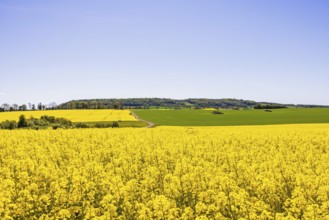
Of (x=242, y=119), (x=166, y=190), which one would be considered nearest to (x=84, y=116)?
(x=242, y=119)

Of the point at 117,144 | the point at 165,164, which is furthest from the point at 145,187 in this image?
the point at 117,144

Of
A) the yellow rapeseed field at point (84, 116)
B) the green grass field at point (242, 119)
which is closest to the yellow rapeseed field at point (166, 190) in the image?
the green grass field at point (242, 119)

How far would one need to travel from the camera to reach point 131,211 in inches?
302

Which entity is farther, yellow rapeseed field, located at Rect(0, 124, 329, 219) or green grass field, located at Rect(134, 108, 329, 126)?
green grass field, located at Rect(134, 108, 329, 126)

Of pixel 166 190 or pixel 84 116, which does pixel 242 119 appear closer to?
pixel 84 116

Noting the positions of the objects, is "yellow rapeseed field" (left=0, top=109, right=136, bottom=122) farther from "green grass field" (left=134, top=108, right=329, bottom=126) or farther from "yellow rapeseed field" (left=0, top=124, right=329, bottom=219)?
"yellow rapeseed field" (left=0, top=124, right=329, bottom=219)

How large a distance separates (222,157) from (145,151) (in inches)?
157

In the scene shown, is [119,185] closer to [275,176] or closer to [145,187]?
[145,187]

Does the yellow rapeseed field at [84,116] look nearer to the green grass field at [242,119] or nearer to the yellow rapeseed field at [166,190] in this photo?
the green grass field at [242,119]

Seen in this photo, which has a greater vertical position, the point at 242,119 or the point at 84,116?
the point at 84,116

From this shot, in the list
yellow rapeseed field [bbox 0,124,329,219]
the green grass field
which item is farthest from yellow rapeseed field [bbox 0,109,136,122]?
yellow rapeseed field [bbox 0,124,329,219]

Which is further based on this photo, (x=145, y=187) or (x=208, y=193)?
(x=145, y=187)

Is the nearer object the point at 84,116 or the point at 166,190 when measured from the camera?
the point at 166,190

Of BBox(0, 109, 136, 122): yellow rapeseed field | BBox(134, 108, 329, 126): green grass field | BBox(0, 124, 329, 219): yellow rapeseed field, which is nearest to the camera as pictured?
BBox(0, 124, 329, 219): yellow rapeseed field
